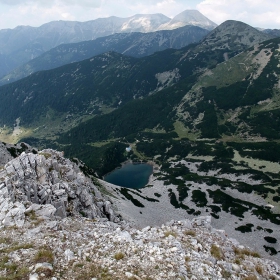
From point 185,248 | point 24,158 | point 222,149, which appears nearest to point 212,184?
point 222,149

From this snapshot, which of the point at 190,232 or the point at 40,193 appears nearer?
the point at 190,232

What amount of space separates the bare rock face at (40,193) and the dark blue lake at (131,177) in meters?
125

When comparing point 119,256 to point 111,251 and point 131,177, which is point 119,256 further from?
point 131,177

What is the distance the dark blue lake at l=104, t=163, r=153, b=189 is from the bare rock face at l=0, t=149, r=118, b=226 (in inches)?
4937

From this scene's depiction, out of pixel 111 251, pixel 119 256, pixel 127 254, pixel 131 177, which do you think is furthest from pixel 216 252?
pixel 131 177

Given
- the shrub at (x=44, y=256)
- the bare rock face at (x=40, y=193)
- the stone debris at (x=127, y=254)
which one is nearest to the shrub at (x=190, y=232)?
the stone debris at (x=127, y=254)

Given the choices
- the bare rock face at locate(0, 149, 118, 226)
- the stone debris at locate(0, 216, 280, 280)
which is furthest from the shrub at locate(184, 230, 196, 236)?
the bare rock face at locate(0, 149, 118, 226)

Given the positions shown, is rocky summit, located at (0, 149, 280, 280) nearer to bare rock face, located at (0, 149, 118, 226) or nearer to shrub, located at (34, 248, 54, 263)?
shrub, located at (34, 248, 54, 263)

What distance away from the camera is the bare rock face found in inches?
959

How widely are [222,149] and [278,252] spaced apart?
122 m

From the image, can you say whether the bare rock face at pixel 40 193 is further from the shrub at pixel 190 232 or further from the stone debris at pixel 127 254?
the shrub at pixel 190 232

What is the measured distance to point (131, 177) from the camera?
18350 cm

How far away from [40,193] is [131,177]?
153 meters

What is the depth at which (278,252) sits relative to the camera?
70688 mm
